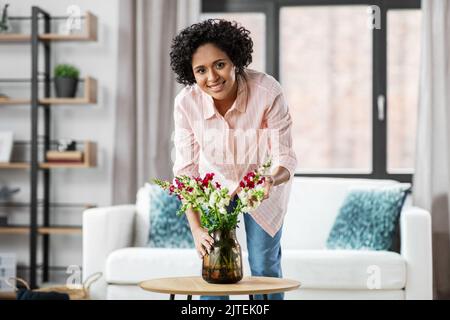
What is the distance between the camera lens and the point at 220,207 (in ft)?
6.18

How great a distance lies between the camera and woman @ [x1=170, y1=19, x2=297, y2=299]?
1919 mm

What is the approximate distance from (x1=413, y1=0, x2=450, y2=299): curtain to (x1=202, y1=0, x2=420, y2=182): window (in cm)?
19

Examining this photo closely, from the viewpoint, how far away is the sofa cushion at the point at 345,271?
310 cm

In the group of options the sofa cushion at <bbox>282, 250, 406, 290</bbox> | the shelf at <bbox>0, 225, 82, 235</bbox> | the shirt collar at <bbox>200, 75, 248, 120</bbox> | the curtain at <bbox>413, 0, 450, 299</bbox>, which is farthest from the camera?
the shelf at <bbox>0, 225, 82, 235</bbox>

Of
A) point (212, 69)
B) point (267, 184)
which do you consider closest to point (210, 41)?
point (212, 69)

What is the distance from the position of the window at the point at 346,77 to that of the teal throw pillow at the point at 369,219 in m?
0.60

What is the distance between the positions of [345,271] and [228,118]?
1.28 metres

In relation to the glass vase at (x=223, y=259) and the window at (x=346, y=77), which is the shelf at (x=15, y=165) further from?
the glass vase at (x=223, y=259)

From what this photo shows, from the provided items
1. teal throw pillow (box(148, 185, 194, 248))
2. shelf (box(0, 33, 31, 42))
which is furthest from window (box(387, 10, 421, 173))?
shelf (box(0, 33, 31, 42))

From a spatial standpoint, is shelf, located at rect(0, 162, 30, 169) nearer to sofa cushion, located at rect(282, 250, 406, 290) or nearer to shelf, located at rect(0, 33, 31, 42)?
shelf, located at rect(0, 33, 31, 42)
